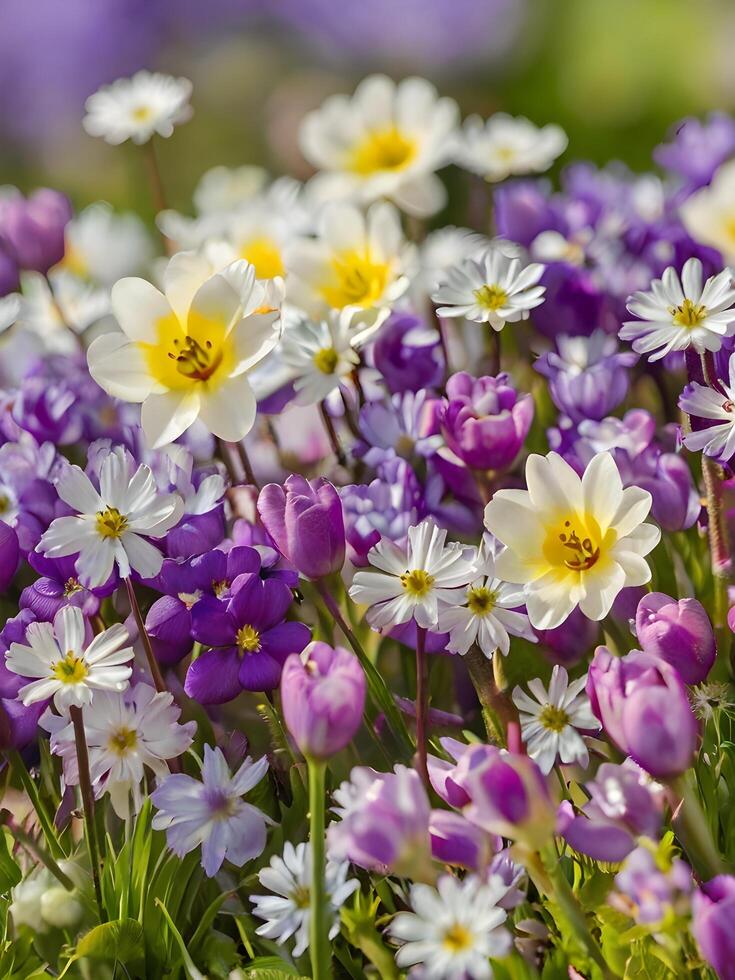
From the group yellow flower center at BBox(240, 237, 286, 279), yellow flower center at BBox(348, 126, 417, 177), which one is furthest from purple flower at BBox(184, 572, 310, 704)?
yellow flower center at BBox(348, 126, 417, 177)

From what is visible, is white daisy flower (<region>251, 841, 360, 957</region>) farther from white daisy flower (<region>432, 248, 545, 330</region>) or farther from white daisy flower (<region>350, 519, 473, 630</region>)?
white daisy flower (<region>432, 248, 545, 330</region>)

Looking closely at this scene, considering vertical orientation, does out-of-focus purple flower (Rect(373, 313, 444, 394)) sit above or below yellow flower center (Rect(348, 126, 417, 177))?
below

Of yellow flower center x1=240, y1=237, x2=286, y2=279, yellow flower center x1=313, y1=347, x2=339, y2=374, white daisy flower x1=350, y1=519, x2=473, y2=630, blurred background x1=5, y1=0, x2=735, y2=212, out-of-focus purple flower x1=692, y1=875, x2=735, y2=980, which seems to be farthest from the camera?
blurred background x1=5, y1=0, x2=735, y2=212

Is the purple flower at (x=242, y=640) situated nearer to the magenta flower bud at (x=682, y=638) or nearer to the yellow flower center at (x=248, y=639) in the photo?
the yellow flower center at (x=248, y=639)

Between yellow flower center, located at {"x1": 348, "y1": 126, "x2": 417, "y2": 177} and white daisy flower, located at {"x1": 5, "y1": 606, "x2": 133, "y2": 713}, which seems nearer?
white daisy flower, located at {"x1": 5, "y1": 606, "x2": 133, "y2": 713}

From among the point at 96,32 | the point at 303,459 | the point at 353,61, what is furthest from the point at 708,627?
the point at 96,32

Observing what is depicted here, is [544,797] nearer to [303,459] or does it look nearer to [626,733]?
[626,733]

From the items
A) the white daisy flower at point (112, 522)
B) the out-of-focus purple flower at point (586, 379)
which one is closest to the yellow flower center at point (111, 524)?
the white daisy flower at point (112, 522)
